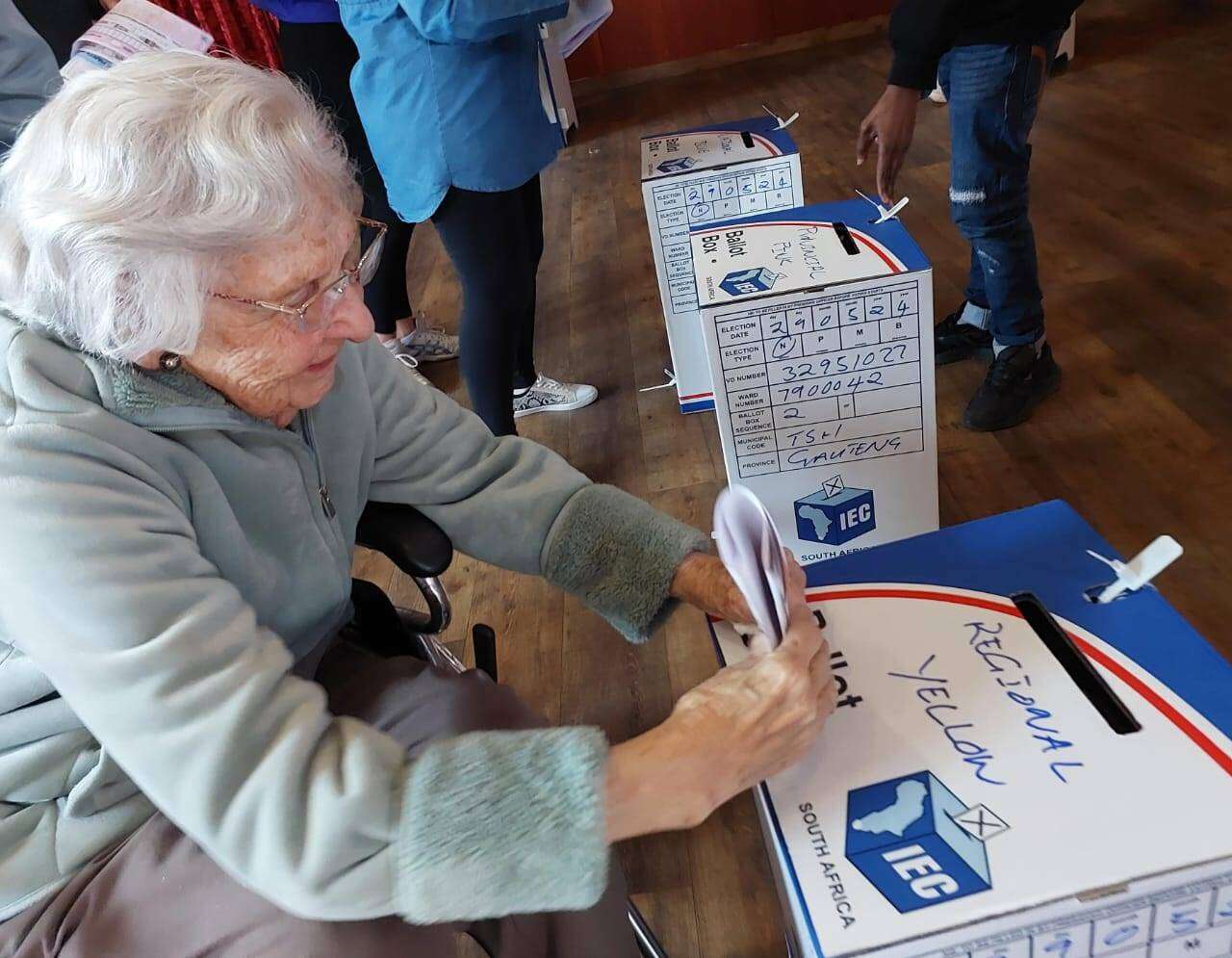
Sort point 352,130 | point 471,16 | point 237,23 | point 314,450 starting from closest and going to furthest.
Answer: point 314,450, point 471,16, point 352,130, point 237,23

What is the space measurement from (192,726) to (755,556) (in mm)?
436

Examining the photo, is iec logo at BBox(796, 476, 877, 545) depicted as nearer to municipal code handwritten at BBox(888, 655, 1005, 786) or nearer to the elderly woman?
the elderly woman

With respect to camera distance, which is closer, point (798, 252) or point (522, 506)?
point (522, 506)

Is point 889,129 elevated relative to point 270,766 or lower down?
lower down

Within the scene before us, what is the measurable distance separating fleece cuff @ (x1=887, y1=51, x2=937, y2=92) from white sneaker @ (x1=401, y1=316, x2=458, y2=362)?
168 centimetres

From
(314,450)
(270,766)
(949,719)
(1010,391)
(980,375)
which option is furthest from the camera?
(980,375)

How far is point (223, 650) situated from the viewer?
71 cm

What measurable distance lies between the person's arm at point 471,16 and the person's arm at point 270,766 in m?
1.06

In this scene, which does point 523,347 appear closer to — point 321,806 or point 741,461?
point 741,461

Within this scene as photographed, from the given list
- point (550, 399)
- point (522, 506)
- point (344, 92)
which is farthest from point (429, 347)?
point (522, 506)

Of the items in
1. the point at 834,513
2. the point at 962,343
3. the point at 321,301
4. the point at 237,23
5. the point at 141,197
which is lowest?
the point at 962,343

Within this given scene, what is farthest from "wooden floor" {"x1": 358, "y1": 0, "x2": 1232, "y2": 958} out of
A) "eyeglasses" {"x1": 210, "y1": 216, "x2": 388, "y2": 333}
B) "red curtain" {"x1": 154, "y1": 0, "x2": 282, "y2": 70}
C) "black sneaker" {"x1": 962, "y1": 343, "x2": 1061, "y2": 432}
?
"red curtain" {"x1": 154, "y1": 0, "x2": 282, "y2": 70}

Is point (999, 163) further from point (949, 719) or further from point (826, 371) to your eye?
point (949, 719)

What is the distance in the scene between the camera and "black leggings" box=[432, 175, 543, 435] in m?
1.75
